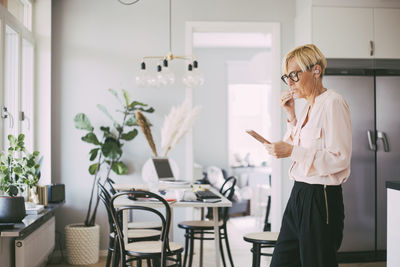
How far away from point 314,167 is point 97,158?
3324 mm

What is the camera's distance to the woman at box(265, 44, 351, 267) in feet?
6.21

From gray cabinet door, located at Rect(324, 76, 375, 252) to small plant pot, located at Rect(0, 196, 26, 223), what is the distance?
9.25 ft

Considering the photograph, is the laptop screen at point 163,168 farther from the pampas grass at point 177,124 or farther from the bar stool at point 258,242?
the bar stool at point 258,242

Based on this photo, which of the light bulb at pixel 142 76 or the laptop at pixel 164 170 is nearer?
the laptop at pixel 164 170

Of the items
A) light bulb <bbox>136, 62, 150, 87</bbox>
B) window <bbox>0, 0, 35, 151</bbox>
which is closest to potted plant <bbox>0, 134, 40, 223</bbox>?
window <bbox>0, 0, 35, 151</bbox>

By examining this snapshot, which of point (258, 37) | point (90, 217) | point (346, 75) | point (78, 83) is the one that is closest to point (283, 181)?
point (346, 75)

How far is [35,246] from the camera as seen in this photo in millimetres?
3709

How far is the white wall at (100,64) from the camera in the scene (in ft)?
16.0

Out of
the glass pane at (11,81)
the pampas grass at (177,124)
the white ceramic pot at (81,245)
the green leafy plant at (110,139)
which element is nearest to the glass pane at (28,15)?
the glass pane at (11,81)

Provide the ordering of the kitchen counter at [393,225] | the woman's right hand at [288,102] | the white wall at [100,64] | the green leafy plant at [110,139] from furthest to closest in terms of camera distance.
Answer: the white wall at [100,64], the green leafy plant at [110,139], the kitchen counter at [393,225], the woman's right hand at [288,102]

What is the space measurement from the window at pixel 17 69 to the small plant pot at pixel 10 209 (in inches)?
23.5

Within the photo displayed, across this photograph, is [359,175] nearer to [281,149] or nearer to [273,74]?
[273,74]

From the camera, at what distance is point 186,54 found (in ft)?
16.0

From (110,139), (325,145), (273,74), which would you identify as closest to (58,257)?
(110,139)
